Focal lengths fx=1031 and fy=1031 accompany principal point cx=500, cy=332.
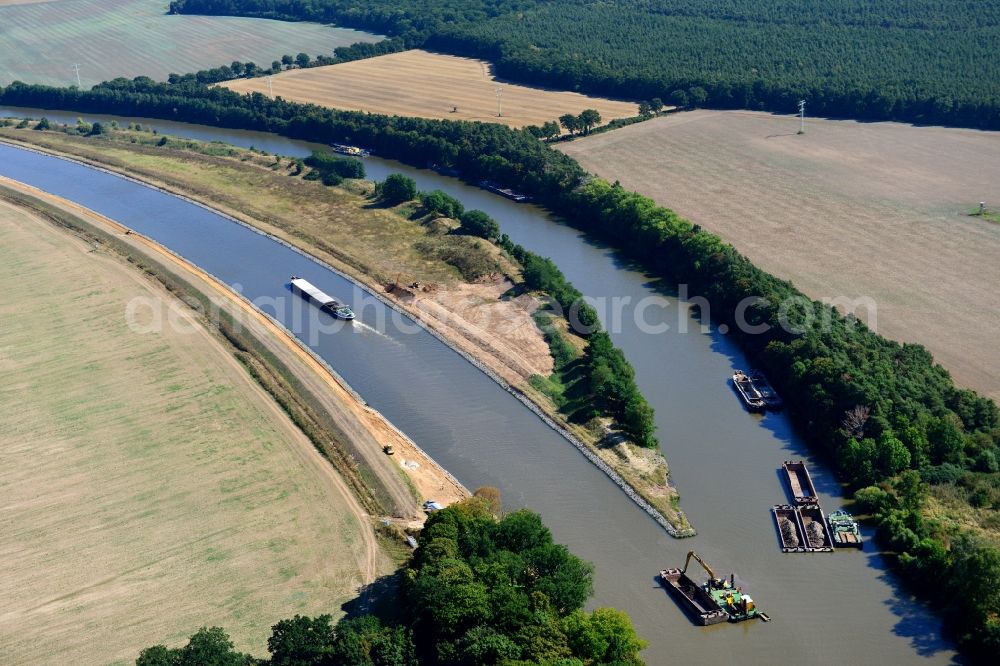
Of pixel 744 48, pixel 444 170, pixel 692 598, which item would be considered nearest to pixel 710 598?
pixel 692 598

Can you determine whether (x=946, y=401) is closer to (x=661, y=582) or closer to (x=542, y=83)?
(x=661, y=582)

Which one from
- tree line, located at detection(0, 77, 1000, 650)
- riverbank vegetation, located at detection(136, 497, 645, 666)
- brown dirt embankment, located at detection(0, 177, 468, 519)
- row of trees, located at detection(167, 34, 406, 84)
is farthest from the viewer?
row of trees, located at detection(167, 34, 406, 84)

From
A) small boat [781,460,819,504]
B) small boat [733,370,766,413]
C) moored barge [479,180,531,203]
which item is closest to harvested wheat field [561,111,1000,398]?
moored barge [479,180,531,203]

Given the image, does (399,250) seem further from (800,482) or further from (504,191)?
(800,482)

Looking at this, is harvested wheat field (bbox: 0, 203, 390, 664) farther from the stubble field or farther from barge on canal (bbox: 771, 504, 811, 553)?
the stubble field

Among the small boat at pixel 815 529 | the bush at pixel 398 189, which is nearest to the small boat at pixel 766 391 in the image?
the small boat at pixel 815 529

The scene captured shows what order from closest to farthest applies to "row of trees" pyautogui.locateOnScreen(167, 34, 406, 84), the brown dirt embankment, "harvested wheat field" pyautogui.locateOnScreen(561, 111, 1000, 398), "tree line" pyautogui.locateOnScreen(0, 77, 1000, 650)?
"tree line" pyautogui.locateOnScreen(0, 77, 1000, 650) < the brown dirt embankment < "harvested wheat field" pyautogui.locateOnScreen(561, 111, 1000, 398) < "row of trees" pyautogui.locateOnScreen(167, 34, 406, 84)
